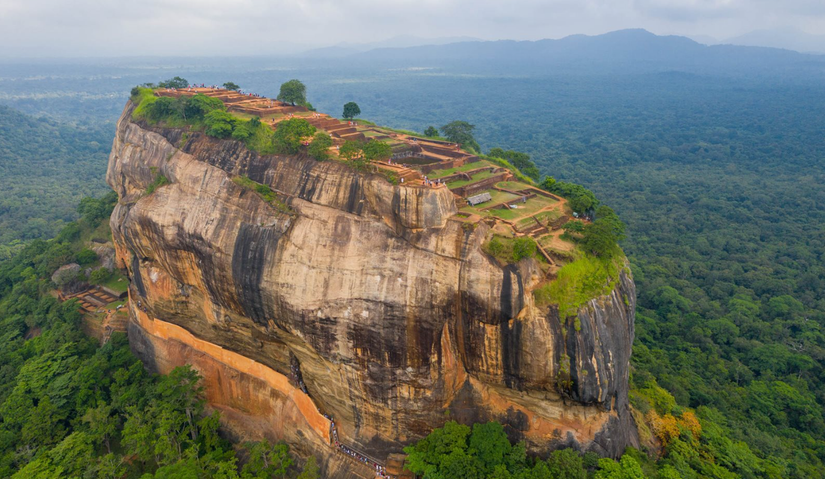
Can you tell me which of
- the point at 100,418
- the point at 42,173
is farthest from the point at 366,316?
the point at 42,173

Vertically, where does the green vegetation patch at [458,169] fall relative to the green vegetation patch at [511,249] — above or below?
above

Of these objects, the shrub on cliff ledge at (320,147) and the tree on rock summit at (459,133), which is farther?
the tree on rock summit at (459,133)

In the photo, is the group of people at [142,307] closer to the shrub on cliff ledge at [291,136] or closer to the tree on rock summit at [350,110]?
the shrub on cliff ledge at [291,136]

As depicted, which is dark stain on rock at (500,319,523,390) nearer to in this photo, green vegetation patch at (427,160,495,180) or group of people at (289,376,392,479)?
group of people at (289,376,392,479)

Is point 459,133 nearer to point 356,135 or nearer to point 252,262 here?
point 356,135

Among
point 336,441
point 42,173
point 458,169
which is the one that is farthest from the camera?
point 42,173

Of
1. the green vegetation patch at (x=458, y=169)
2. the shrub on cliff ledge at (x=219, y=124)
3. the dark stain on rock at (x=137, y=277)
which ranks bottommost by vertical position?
the dark stain on rock at (x=137, y=277)

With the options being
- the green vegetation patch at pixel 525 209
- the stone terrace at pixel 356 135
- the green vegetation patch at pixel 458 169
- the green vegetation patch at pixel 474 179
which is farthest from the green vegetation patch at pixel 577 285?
the green vegetation patch at pixel 458 169
